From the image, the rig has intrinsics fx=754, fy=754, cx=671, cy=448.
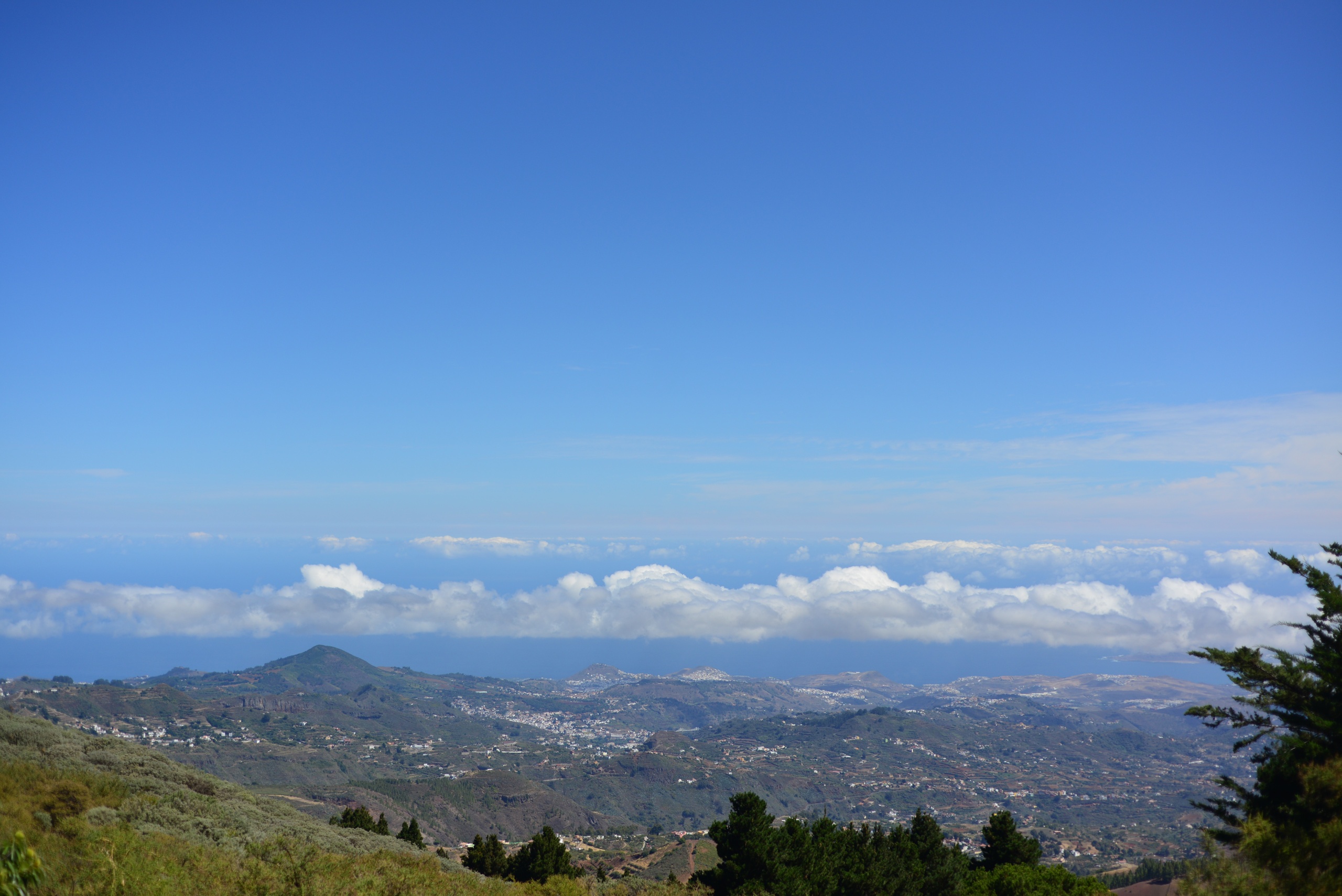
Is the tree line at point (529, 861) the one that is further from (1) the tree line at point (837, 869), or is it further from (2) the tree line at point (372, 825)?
(1) the tree line at point (837, 869)

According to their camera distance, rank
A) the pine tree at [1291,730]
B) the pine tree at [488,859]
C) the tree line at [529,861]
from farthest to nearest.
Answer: the pine tree at [488,859] → the tree line at [529,861] → the pine tree at [1291,730]

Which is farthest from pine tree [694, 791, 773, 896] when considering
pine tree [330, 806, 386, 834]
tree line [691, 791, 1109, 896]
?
pine tree [330, 806, 386, 834]

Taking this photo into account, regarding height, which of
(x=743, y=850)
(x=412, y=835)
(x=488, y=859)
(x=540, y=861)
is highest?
(x=743, y=850)

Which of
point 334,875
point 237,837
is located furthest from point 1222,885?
point 237,837

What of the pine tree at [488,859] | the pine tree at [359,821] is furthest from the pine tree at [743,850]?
the pine tree at [359,821]

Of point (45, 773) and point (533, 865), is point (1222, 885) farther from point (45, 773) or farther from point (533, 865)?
point (533, 865)

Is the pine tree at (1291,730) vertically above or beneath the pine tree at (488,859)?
above

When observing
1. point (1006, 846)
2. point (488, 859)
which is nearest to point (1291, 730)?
point (1006, 846)

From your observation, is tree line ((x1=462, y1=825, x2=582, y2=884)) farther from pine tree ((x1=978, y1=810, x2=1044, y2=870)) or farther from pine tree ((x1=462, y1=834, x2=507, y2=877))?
pine tree ((x1=978, y1=810, x2=1044, y2=870))

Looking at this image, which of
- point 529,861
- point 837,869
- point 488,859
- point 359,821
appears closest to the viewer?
point 837,869

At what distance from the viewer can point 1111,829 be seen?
191500 millimetres

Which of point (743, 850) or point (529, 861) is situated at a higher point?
point (743, 850)

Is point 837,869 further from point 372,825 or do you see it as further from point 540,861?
point 372,825

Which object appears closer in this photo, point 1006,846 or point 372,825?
point 1006,846
